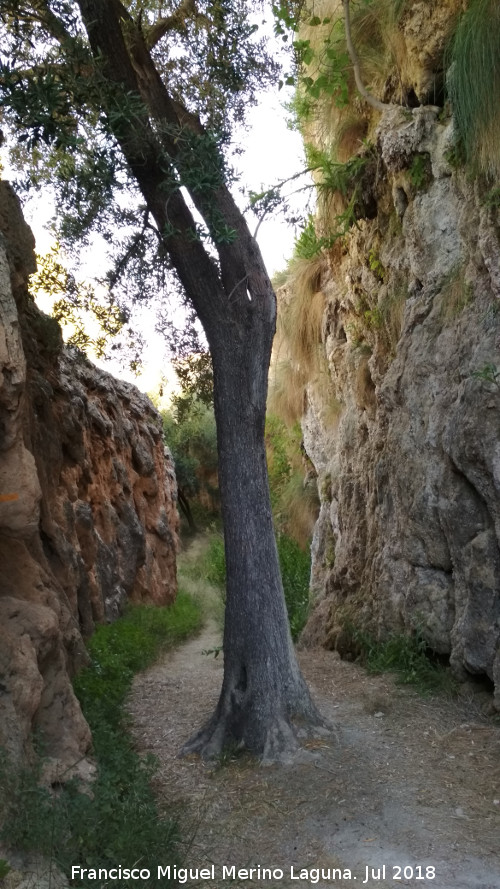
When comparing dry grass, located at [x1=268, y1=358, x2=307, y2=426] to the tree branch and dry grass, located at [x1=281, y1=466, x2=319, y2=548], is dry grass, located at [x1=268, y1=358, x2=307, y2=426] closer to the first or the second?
dry grass, located at [x1=281, y1=466, x2=319, y2=548]

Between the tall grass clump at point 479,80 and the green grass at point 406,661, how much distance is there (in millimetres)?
4163

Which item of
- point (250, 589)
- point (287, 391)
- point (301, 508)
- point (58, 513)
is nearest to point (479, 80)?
point (250, 589)

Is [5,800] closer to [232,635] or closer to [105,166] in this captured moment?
[232,635]

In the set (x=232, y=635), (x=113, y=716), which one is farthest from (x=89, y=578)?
(x=232, y=635)

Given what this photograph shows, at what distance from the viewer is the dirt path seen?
367 centimetres

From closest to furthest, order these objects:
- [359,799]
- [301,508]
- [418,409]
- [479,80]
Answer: [359,799] → [479,80] → [418,409] → [301,508]

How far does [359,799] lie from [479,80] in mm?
5409

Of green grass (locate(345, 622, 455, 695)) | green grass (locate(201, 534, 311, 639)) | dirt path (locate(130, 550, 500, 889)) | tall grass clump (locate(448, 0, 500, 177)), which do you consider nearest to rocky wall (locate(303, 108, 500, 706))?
green grass (locate(345, 622, 455, 695))

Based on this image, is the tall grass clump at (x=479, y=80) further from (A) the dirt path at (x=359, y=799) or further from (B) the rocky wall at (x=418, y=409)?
(A) the dirt path at (x=359, y=799)

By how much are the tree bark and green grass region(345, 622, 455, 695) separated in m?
1.32

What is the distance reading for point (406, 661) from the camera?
6.71 m

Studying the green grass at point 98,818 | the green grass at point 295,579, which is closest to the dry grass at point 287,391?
the green grass at point 295,579

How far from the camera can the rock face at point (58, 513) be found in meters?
4.13

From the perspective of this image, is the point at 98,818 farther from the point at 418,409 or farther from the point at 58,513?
the point at 58,513
